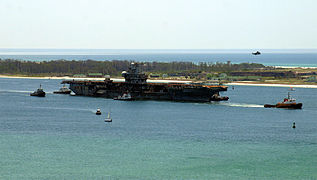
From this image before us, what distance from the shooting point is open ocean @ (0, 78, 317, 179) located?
59.4m

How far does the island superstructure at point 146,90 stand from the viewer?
13050cm

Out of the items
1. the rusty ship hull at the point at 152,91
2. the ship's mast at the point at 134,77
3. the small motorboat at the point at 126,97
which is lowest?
the small motorboat at the point at 126,97

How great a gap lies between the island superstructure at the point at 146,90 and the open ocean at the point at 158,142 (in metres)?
11.8

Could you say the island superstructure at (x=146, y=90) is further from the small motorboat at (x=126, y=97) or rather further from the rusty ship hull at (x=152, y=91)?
the small motorboat at (x=126, y=97)

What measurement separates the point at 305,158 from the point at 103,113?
48.1 meters

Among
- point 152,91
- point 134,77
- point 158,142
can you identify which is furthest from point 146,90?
point 158,142

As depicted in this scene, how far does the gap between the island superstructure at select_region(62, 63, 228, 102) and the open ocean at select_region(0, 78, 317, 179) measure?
37.8 ft

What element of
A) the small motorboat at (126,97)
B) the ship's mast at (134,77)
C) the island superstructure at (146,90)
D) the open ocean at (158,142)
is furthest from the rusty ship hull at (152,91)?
the open ocean at (158,142)

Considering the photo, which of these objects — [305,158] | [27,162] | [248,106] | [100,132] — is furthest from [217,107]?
[27,162]

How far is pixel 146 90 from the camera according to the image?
457 feet

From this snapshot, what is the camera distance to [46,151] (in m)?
67.6

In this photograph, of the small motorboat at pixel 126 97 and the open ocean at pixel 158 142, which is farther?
the small motorboat at pixel 126 97

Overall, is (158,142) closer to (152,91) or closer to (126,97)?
(126,97)

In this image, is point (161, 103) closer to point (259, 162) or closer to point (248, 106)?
point (248, 106)
